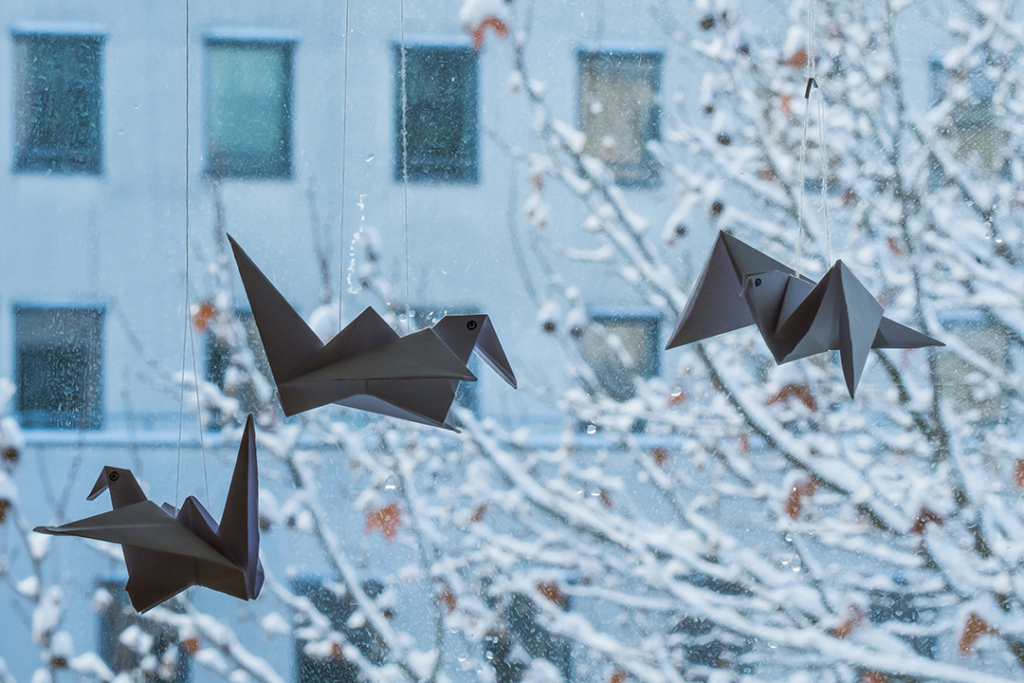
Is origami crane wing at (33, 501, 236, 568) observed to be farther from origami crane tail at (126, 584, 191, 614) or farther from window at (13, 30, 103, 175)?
window at (13, 30, 103, 175)

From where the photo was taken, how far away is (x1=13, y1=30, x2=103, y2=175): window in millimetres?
1512

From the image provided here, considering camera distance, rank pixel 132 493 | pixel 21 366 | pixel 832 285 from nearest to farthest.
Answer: pixel 832 285
pixel 132 493
pixel 21 366

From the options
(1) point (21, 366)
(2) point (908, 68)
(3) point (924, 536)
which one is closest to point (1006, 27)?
(2) point (908, 68)

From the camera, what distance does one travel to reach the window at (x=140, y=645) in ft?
4.93

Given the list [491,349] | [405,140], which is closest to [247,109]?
[405,140]

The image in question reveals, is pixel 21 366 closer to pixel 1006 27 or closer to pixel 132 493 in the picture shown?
pixel 132 493

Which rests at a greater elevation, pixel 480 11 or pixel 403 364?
pixel 480 11

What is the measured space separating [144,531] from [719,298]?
2.11ft

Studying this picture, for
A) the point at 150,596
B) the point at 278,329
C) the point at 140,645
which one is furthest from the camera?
the point at 140,645

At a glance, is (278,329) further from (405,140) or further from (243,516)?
(405,140)

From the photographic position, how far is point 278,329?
864 millimetres

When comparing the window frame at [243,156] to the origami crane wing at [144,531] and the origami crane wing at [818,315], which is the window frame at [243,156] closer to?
the origami crane wing at [144,531]

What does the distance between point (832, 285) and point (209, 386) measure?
1.03 metres

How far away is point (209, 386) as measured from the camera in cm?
152
